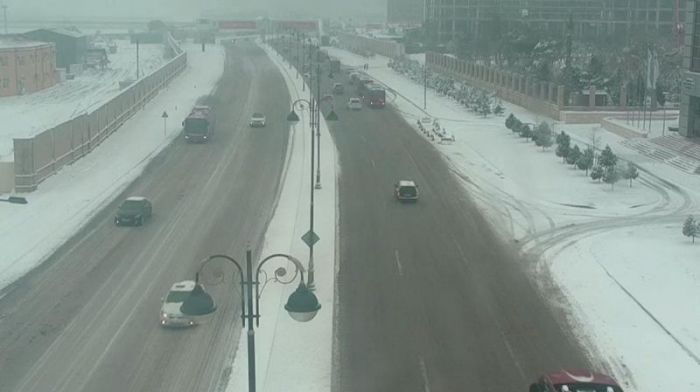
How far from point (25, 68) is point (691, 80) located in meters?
50.2

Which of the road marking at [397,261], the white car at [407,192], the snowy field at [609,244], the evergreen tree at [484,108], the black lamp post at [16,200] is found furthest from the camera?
the evergreen tree at [484,108]

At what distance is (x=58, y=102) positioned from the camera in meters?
69.9

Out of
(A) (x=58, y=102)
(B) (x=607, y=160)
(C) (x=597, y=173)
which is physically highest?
(B) (x=607, y=160)

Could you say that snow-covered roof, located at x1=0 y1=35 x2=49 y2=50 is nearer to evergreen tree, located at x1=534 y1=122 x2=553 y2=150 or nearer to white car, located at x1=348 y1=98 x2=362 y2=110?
white car, located at x1=348 y1=98 x2=362 y2=110

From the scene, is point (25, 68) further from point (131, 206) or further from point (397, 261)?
point (397, 261)

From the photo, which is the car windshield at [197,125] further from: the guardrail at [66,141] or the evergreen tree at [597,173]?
the evergreen tree at [597,173]

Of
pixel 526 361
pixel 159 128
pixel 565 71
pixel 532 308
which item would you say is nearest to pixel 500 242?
pixel 532 308

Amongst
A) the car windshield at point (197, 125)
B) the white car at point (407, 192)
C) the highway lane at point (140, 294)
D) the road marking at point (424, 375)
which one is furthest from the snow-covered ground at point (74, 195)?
the road marking at point (424, 375)

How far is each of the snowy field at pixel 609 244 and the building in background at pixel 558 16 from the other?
61804 mm

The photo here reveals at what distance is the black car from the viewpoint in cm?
2897

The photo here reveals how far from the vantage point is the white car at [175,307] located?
19.6 meters

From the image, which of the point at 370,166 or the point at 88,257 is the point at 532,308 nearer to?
the point at 88,257

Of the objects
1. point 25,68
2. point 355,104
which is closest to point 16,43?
point 25,68

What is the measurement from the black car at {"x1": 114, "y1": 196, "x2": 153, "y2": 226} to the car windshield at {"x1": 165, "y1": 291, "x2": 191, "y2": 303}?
8977 mm
